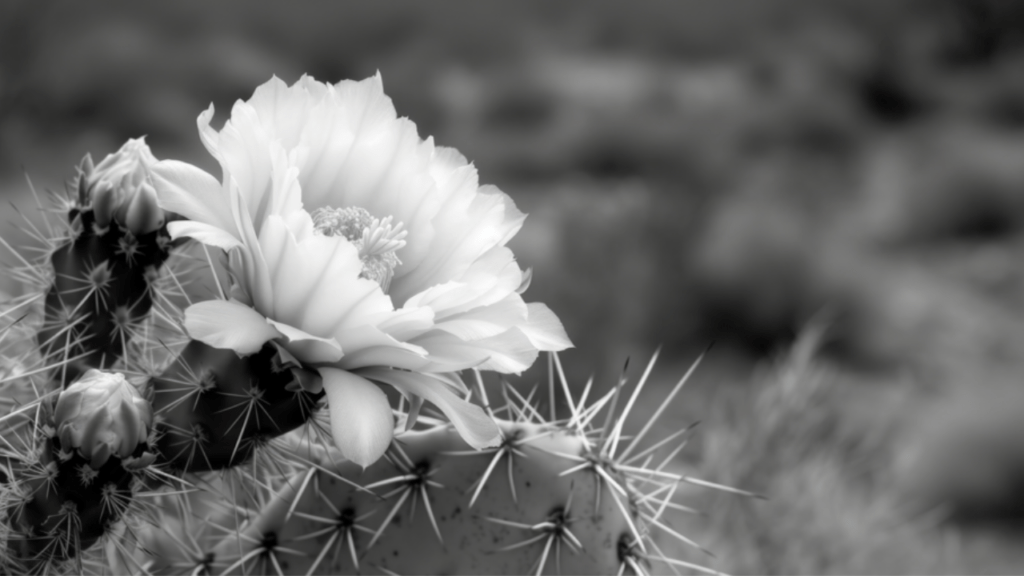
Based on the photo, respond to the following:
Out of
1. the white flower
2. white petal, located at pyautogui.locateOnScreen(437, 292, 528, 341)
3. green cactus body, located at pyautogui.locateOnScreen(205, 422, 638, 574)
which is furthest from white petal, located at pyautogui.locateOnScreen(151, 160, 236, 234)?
green cactus body, located at pyautogui.locateOnScreen(205, 422, 638, 574)

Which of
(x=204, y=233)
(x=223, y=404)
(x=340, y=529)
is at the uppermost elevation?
(x=204, y=233)

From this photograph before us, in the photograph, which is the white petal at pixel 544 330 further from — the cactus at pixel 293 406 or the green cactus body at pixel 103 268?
the green cactus body at pixel 103 268

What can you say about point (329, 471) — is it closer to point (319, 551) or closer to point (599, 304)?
point (319, 551)

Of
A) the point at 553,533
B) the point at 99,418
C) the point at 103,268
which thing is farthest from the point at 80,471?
the point at 553,533

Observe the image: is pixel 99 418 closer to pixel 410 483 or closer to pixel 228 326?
pixel 228 326

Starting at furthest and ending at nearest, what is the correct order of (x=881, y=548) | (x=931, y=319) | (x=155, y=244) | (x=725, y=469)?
(x=931, y=319), (x=881, y=548), (x=725, y=469), (x=155, y=244)

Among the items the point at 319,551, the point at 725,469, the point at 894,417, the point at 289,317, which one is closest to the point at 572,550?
the point at 319,551

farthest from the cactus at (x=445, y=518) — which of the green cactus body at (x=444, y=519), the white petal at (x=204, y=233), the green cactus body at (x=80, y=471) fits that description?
the white petal at (x=204, y=233)

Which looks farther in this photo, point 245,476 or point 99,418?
point 245,476
